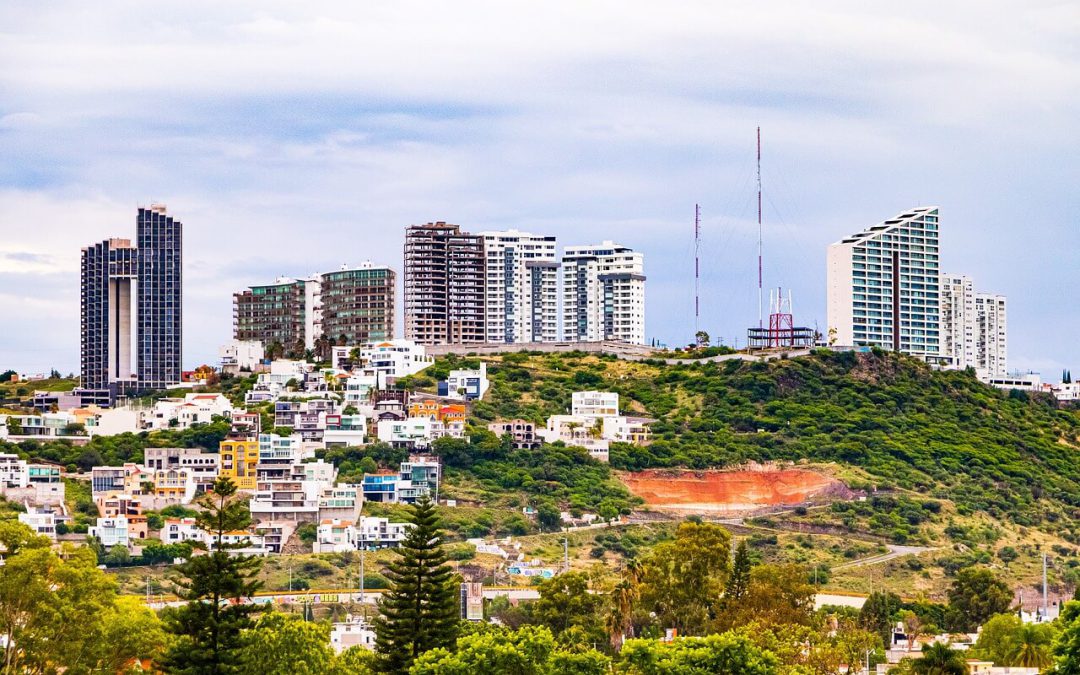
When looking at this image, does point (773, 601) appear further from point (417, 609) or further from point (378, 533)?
point (378, 533)

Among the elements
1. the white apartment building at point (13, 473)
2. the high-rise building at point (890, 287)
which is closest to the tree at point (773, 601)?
the white apartment building at point (13, 473)

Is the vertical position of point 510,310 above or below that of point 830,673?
above

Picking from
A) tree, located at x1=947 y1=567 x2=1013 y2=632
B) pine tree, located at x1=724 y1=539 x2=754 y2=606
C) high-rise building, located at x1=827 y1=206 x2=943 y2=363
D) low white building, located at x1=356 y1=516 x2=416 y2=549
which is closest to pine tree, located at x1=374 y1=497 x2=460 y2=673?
pine tree, located at x1=724 y1=539 x2=754 y2=606

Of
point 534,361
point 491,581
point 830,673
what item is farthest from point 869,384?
point 830,673

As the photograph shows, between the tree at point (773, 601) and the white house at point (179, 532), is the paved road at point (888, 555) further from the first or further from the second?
the white house at point (179, 532)

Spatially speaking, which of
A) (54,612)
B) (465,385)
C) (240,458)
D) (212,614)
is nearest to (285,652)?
(212,614)

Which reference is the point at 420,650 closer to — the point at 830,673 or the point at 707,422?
the point at 830,673
